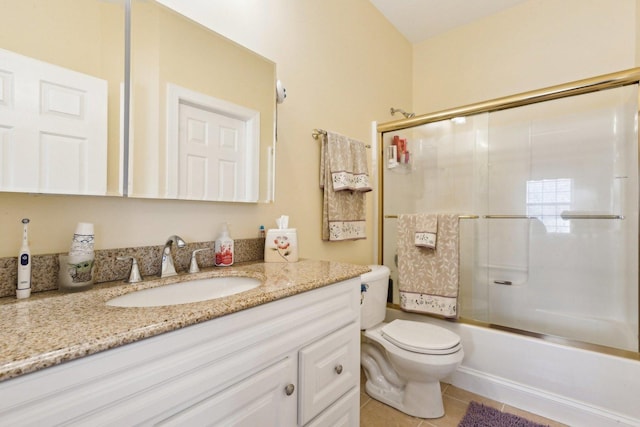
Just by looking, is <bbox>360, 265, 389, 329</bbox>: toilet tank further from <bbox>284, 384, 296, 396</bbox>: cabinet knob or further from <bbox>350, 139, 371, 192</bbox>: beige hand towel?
<bbox>284, 384, 296, 396</bbox>: cabinet knob

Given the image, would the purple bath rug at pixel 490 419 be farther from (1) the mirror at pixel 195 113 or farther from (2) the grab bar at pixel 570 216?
(1) the mirror at pixel 195 113

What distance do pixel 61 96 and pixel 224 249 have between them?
717mm

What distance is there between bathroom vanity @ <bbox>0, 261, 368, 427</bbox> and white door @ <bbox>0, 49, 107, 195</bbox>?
1.11ft

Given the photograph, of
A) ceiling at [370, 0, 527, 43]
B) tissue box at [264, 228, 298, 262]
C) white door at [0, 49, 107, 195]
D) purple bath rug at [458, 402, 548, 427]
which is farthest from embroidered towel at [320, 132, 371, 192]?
purple bath rug at [458, 402, 548, 427]

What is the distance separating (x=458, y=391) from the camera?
5.98 feet

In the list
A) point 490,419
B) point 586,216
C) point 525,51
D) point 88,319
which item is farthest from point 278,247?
point 525,51

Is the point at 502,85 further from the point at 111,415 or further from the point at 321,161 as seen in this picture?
the point at 111,415

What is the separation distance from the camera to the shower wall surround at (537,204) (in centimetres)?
192

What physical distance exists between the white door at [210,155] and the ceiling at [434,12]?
1.76 metres

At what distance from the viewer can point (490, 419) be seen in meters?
1.54

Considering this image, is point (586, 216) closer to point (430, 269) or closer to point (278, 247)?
point (430, 269)

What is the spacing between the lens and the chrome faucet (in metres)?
1.06

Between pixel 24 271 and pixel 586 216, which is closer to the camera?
pixel 24 271

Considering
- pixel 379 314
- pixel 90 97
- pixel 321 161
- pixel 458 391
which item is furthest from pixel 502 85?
pixel 90 97
